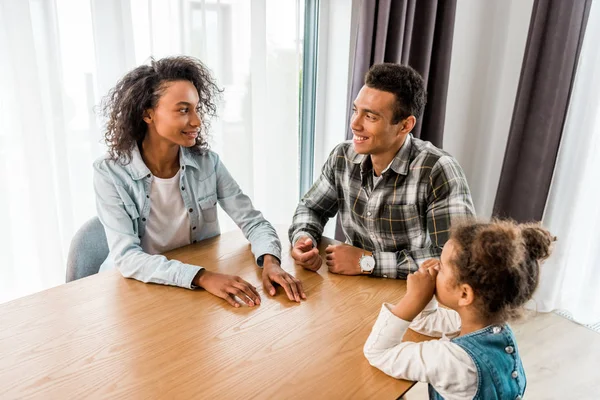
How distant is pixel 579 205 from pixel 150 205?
2.23 metres

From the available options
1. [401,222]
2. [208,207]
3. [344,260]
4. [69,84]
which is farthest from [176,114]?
[401,222]

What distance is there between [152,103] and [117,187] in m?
0.29

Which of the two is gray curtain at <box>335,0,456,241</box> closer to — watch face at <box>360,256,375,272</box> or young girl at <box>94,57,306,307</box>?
young girl at <box>94,57,306,307</box>

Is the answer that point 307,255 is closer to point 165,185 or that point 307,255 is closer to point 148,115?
point 165,185

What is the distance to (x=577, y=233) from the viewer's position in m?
2.54

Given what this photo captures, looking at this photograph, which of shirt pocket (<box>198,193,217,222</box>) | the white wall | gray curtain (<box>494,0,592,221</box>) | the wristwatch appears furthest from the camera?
the white wall

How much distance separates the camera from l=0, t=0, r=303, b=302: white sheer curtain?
59.9 inches

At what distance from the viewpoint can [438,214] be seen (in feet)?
4.71

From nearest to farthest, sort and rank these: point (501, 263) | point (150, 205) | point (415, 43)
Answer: point (501, 263) → point (150, 205) → point (415, 43)

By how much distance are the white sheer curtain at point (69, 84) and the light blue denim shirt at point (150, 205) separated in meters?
0.32

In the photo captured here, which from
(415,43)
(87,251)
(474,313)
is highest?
(415,43)

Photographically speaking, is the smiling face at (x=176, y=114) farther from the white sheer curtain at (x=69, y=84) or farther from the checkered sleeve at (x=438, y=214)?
the checkered sleeve at (x=438, y=214)

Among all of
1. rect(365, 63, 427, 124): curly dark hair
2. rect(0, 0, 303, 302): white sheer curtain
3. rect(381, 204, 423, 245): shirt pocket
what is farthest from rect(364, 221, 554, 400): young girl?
rect(0, 0, 303, 302): white sheer curtain

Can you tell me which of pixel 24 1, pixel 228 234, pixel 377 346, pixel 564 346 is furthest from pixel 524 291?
pixel 564 346
